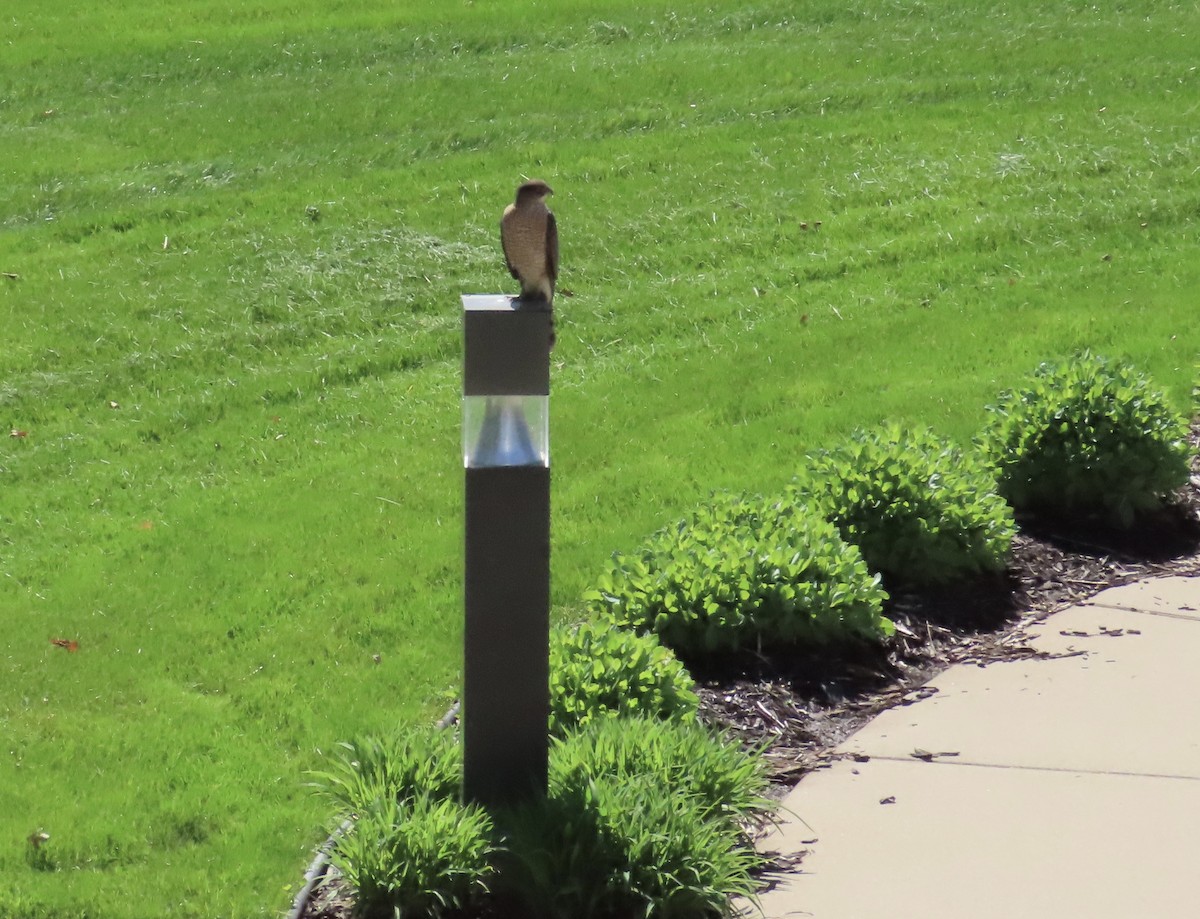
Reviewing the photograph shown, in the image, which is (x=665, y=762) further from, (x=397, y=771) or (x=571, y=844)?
(x=397, y=771)

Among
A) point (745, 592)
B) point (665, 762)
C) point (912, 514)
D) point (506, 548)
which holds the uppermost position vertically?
point (506, 548)

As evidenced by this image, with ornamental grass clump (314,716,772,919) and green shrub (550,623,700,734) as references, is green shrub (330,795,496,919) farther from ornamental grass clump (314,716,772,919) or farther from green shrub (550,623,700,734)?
green shrub (550,623,700,734)

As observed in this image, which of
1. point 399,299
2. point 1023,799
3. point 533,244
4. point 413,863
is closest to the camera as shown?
point 413,863

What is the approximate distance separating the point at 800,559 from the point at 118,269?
5697 millimetres

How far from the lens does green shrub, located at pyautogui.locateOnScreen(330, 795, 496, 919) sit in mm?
3498

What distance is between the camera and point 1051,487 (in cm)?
615

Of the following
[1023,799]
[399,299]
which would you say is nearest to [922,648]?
[1023,799]

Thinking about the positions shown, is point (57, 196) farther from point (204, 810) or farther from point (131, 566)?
point (204, 810)

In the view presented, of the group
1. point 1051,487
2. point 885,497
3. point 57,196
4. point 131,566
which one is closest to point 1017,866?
point 885,497

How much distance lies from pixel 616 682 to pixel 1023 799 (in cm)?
119

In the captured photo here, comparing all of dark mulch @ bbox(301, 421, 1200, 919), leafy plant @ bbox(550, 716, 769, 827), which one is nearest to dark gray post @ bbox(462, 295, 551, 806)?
leafy plant @ bbox(550, 716, 769, 827)

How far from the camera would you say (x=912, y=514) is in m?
5.46

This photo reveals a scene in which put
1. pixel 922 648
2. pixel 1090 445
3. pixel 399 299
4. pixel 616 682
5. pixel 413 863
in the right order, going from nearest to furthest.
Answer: pixel 413 863, pixel 616 682, pixel 922 648, pixel 1090 445, pixel 399 299

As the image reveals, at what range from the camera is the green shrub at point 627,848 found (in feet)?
11.5
